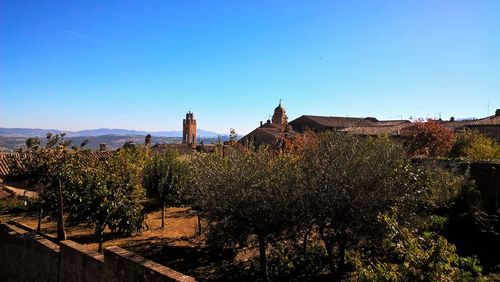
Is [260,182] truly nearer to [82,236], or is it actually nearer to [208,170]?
[208,170]

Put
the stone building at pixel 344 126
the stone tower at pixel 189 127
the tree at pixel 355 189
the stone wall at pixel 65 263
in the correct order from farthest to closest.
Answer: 1. the stone tower at pixel 189 127
2. the stone building at pixel 344 126
3. the tree at pixel 355 189
4. the stone wall at pixel 65 263

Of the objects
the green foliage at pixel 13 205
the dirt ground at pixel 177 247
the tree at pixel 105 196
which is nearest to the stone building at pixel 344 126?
the dirt ground at pixel 177 247

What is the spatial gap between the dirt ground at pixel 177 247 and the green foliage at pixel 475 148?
40.3 feet

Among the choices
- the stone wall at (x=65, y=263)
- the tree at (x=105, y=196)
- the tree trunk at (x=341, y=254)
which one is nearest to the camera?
the stone wall at (x=65, y=263)

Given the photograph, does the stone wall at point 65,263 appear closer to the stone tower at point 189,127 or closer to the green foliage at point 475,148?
→ the green foliage at point 475,148

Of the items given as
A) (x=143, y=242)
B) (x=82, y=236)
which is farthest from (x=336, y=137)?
(x=82, y=236)

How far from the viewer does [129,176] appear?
13398mm

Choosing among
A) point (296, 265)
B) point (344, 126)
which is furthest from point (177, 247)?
point (344, 126)

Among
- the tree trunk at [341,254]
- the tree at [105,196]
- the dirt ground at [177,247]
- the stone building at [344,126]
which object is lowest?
the dirt ground at [177,247]

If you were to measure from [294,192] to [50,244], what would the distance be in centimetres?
594

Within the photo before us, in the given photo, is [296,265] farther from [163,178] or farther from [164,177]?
[164,177]

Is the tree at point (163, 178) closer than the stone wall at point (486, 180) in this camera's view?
No

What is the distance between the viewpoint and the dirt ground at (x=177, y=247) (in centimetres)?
1141

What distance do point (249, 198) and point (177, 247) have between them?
5780 millimetres
